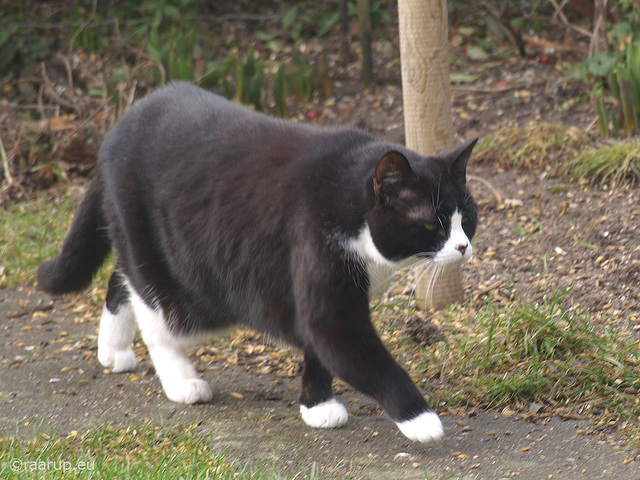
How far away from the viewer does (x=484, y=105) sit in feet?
18.1

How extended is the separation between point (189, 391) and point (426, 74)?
1592 mm

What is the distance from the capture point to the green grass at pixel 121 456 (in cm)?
226

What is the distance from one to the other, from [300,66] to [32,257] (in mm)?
2418

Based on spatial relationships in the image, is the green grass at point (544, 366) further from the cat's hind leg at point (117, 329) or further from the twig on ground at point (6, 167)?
the twig on ground at point (6, 167)

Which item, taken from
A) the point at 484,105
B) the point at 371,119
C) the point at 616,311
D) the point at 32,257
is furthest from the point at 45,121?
the point at 616,311

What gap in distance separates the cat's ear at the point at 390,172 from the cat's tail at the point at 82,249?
4.47ft

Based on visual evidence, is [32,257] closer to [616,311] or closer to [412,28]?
[412,28]

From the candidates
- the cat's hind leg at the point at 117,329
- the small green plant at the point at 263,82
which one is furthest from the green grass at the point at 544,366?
the small green plant at the point at 263,82

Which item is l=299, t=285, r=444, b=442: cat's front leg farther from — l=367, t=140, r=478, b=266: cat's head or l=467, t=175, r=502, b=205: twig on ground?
l=467, t=175, r=502, b=205: twig on ground

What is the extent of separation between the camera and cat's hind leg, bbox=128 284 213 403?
9.86ft

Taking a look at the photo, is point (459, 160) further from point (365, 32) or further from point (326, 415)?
point (365, 32)

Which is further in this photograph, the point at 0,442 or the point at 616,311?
the point at 616,311

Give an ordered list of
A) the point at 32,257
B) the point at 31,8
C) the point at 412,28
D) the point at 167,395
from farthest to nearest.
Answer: the point at 31,8, the point at 32,257, the point at 412,28, the point at 167,395

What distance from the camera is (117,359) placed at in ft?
10.9
